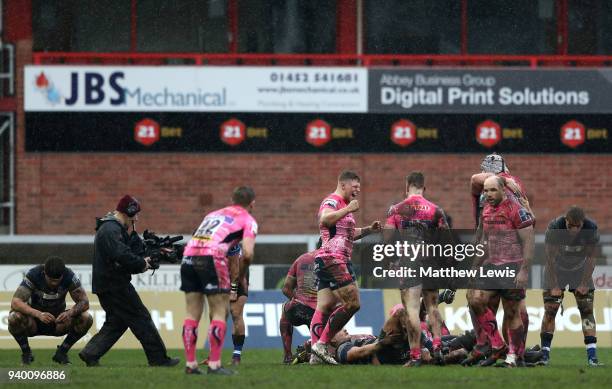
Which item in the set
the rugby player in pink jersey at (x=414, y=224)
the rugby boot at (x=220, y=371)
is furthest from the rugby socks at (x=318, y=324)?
the rugby boot at (x=220, y=371)

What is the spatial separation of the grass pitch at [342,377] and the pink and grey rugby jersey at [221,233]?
122 centimetres

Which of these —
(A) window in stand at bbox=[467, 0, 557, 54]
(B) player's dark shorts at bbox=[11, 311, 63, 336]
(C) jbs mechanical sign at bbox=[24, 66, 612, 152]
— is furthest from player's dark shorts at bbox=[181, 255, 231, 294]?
(A) window in stand at bbox=[467, 0, 557, 54]

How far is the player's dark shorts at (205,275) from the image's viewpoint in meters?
13.6

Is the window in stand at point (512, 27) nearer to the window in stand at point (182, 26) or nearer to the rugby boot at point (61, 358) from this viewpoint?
the window in stand at point (182, 26)

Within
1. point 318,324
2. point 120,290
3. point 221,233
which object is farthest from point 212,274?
point 120,290

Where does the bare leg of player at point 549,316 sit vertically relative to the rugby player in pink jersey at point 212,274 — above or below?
below

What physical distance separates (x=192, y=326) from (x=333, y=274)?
229 centimetres

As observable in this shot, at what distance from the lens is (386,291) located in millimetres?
21594

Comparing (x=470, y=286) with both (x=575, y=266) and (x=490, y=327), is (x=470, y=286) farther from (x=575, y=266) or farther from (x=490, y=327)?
(x=575, y=266)

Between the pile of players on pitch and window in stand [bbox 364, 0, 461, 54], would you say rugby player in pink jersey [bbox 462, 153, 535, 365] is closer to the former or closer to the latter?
the pile of players on pitch

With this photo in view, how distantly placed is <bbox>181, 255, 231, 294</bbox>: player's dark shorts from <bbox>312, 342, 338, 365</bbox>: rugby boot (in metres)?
2.03

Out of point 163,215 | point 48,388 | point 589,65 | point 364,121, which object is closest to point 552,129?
point 589,65

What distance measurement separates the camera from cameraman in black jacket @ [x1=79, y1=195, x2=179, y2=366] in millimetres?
15602

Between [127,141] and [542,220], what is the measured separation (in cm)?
860
